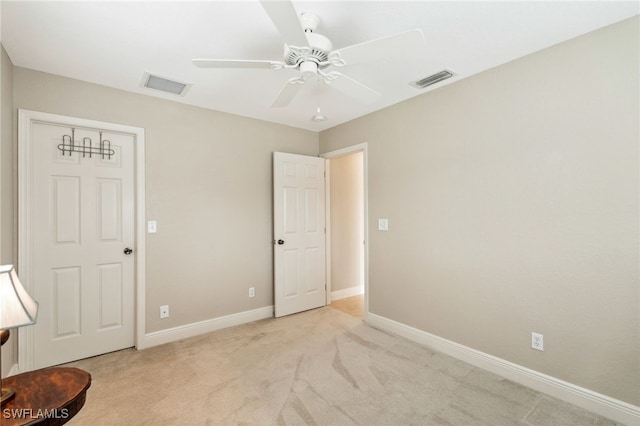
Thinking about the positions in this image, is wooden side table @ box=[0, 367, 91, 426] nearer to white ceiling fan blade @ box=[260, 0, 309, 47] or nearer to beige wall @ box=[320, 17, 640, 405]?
white ceiling fan blade @ box=[260, 0, 309, 47]

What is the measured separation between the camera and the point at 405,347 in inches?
114

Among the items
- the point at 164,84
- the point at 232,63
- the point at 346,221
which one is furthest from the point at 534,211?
the point at 164,84

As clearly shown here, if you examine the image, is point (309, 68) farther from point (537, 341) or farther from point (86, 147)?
point (537, 341)

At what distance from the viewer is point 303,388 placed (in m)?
2.23

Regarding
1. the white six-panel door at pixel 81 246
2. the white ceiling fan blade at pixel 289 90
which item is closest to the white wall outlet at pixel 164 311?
the white six-panel door at pixel 81 246

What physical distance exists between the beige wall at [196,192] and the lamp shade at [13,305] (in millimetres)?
1827

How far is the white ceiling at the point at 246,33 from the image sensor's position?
174 centimetres

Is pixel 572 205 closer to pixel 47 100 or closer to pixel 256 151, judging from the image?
pixel 256 151

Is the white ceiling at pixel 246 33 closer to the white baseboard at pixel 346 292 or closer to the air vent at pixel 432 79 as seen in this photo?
the air vent at pixel 432 79

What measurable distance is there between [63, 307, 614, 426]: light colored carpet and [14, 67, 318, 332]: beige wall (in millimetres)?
591

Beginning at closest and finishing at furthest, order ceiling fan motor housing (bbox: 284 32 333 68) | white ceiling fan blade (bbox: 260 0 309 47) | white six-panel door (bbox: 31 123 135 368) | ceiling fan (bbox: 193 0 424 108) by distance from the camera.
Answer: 1. white ceiling fan blade (bbox: 260 0 309 47)
2. ceiling fan (bbox: 193 0 424 108)
3. ceiling fan motor housing (bbox: 284 32 333 68)
4. white six-panel door (bbox: 31 123 135 368)

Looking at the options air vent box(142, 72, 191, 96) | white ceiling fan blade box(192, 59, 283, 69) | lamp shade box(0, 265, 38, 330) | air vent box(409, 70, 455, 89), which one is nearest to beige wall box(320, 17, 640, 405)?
air vent box(409, 70, 455, 89)

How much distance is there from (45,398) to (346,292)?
3.72 metres

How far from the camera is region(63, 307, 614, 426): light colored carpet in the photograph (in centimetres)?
193
